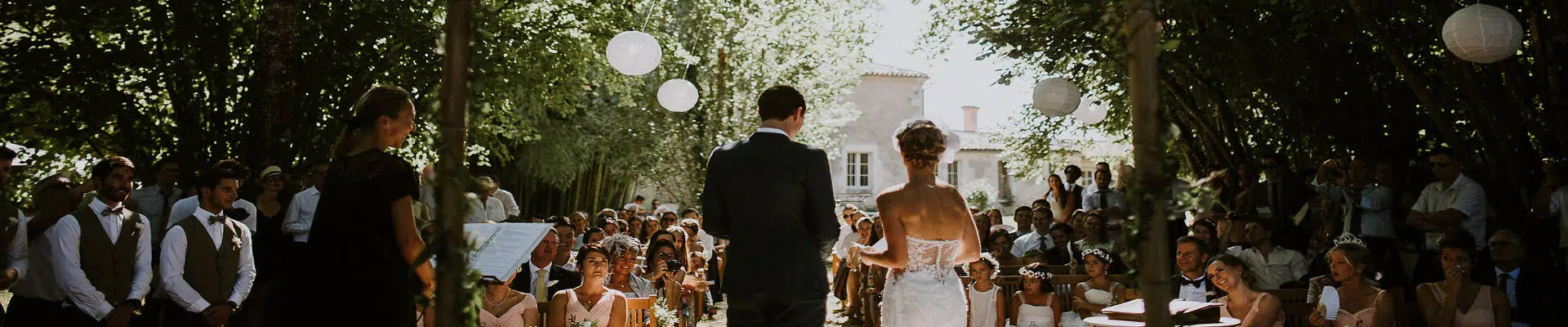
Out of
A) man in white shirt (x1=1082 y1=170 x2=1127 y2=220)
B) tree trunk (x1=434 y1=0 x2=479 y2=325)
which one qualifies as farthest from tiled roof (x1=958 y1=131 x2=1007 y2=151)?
tree trunk (x1=434 y1=0 x2=479 y2=325)

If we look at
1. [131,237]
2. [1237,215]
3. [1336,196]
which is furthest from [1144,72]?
[1336,196]

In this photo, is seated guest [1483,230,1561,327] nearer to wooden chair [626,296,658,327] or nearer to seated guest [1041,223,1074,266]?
seated guest [1041,223,1074,266]

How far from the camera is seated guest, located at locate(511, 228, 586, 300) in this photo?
715cm

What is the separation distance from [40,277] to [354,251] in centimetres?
353

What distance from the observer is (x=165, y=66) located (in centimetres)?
946

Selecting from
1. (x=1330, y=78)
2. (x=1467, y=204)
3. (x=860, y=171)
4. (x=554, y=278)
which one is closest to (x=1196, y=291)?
(x=1467, y=204)

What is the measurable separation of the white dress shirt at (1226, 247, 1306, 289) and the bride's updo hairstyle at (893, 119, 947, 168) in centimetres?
426

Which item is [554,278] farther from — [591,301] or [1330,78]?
[1330,78]

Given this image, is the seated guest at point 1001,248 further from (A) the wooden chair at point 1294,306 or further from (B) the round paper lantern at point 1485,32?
(B) the round paper lantern at point 1485,32

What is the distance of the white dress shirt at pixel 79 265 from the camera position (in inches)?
210

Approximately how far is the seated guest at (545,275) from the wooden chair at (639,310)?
1149mm

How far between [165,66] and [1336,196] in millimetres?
9510

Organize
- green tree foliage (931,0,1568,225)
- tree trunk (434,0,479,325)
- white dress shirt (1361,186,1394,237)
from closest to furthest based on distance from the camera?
tree trunk (434,0,479,325) → green tree foliage (931,0,1568,225) → white dress shirt (1361,186,1394,237)

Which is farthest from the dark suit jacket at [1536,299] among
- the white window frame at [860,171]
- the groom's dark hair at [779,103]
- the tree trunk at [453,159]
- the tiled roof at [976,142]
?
the tiled roof at [976,142]
